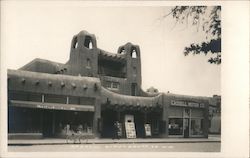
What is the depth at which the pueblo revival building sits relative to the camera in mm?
3848

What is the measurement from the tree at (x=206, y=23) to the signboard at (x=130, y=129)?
31.2 inches

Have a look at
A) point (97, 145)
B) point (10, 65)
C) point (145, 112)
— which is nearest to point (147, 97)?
point (145, 112)

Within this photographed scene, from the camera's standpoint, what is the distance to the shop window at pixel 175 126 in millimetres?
3946

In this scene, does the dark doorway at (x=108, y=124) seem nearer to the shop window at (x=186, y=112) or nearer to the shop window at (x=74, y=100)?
the shop window at (x=74, y=100)

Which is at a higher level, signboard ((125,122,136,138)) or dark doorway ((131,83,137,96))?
dark doorway ((131,83,137,96))

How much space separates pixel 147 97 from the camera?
393 cm

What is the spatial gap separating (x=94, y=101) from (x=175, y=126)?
76 cm

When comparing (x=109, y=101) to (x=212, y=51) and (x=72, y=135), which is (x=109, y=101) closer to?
(x=72, y=135)

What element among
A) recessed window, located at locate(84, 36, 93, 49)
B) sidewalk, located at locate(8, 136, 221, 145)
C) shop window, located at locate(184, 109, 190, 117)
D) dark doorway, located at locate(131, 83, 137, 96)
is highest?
recessed window, located at locate(84, 36, 93, 49)

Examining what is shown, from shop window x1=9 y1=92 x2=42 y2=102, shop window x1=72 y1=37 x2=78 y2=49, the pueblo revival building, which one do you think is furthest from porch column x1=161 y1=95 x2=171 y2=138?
shop window x1=9 y1=92 x2=42 y2=102

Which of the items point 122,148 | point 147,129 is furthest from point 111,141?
point 147,129

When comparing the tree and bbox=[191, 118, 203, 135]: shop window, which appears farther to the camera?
bbox=[191, 118, 203, 135]: shop window

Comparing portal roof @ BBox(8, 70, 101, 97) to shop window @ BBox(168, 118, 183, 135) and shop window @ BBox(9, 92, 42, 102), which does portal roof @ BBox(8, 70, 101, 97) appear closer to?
shop window @ BBox(9, 92, 42, 102)

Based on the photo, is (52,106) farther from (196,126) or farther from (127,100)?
(196,126)
